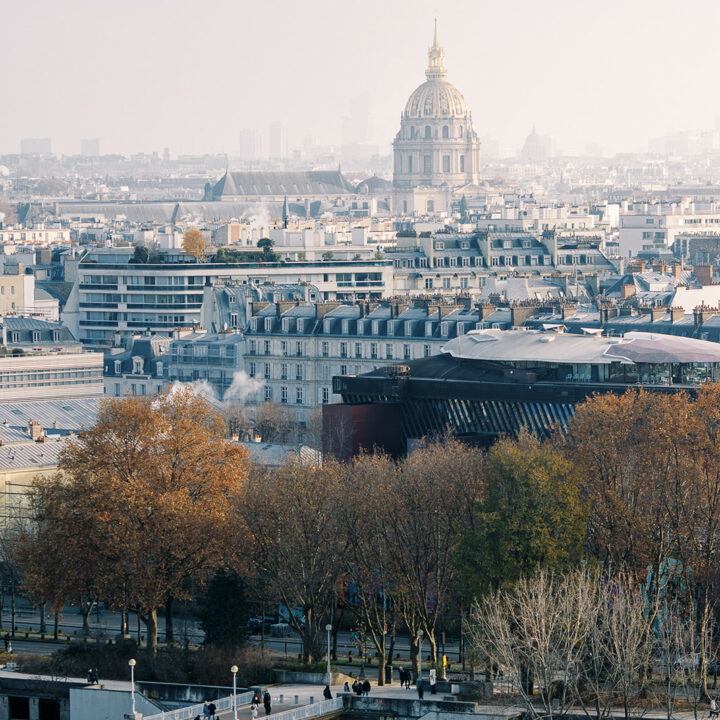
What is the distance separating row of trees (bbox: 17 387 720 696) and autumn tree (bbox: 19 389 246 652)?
0.04 meters

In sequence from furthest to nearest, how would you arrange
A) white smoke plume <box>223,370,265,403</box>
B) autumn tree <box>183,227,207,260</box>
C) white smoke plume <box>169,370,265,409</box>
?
1. autumn tree <box>183,227,207,260</box>
2. white smoke plume <box>223,370,265,403</box>
3. white smoke plume <box>169,370,265,409</box>

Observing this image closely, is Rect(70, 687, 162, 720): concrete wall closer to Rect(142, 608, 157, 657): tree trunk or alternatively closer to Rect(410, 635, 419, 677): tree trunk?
Rect(142, 608, 157, 657): tree trunk

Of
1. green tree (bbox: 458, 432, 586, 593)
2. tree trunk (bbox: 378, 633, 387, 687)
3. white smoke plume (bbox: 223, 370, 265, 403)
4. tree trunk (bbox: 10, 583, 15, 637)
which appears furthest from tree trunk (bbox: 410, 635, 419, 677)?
white smoke plume (bbox: 223, 370, 265, 403)

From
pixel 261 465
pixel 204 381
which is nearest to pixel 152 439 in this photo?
pixel 261 465

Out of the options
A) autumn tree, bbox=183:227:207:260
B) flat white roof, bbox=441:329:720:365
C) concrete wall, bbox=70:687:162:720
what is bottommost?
concrete wall, bbox=70:687:162:720

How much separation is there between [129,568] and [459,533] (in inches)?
303

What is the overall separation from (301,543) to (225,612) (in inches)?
94.1

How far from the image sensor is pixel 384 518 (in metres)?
57.8

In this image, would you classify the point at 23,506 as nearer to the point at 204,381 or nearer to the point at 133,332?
the point at 204,381

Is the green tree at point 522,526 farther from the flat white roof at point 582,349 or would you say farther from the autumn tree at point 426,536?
the flat white roof at point 582,349

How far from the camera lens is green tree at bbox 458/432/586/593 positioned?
5353cm

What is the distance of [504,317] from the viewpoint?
93250 millimetres

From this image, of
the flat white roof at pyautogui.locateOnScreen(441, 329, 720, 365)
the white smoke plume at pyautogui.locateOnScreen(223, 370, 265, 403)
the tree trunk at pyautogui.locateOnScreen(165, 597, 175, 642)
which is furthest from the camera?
the white smoke plume at pyautogui.locateOnScreen(223, 370, 265, 403)

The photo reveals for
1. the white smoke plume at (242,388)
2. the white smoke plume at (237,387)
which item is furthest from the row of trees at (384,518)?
the white smoke plume at (242,388)
